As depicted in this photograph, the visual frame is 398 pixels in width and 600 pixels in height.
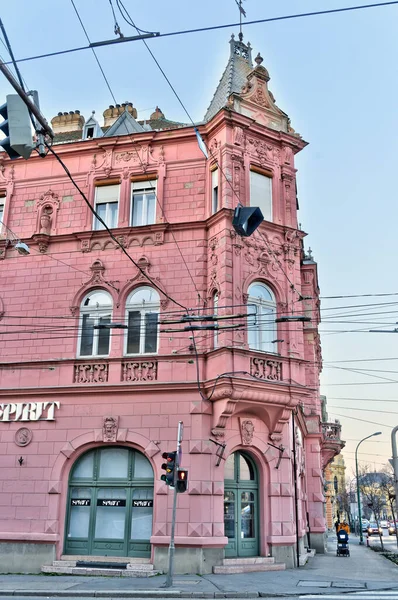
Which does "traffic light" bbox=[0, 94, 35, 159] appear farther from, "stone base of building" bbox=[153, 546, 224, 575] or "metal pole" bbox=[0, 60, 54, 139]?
"stone base of building" bbox=[153, 546, 224, 575]

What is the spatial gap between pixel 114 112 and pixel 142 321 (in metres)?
12.2

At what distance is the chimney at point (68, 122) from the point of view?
95.1ft

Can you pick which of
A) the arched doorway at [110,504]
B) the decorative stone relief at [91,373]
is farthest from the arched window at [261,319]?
the arched doorway at [110,504]

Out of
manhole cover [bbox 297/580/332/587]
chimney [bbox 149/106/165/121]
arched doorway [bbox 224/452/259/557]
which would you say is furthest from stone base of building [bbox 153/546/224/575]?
chimney [bbox 149/106/165/121]

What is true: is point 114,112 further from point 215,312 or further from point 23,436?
point 23,436

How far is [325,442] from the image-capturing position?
3788 centimetres

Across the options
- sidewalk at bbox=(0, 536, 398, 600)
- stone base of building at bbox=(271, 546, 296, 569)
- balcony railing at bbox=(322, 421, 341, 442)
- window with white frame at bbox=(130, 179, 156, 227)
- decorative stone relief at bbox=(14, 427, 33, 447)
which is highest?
window with white frame at bbox=(130, 179, 156, 227)

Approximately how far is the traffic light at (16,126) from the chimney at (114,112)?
1833cm

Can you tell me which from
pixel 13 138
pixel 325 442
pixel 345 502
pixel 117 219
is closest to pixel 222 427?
pixel 117 219

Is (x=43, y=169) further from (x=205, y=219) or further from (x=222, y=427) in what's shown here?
(x=222, y=427)

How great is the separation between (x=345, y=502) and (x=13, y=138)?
8539 cm

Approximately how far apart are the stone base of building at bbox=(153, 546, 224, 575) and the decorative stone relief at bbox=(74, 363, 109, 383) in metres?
5.66

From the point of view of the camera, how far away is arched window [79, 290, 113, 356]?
68.4 ft

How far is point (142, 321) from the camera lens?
20859 mm
